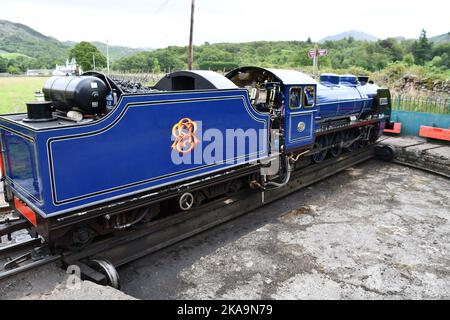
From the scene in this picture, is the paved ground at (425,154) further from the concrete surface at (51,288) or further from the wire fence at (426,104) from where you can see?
the concrete surface at (51,288)

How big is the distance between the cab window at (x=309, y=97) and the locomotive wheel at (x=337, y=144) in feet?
7.74

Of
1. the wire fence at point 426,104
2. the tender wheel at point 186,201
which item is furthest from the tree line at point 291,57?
the tender wheel at point 186,201

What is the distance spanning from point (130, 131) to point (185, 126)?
1010 mm

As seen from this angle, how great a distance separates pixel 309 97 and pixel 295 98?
612 mm

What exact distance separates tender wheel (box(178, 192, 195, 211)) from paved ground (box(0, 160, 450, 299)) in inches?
25.5

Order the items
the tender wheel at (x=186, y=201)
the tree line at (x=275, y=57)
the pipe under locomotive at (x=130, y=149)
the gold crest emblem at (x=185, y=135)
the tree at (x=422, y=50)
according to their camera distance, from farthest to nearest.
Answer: the tree at (x=422, y=50) → the tree line at (x=275, y=57) → the tender wheel at (x=186, y=201) → the gold crest emblem at (x=185, y=135) → the pipe under locomotive at (x=130, y=149)

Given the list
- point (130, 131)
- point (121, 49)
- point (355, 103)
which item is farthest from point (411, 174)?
point (121, 49)

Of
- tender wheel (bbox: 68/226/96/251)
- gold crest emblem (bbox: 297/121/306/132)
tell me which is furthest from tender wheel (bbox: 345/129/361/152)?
tender wheel (bbox: 68/226/96/251)

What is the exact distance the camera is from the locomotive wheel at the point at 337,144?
35.0ft

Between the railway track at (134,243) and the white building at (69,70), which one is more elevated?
the white building at (69,70)

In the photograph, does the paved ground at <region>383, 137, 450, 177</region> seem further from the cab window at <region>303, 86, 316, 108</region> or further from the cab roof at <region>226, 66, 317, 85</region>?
the cab roof at <region>226, 66, 317, 85</region>

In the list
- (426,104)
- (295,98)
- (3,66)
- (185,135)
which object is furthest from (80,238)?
(3,66)

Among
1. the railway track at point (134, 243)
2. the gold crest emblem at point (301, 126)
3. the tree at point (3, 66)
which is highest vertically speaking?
the tree at point (3, 66)

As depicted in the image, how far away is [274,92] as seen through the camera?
793cm
